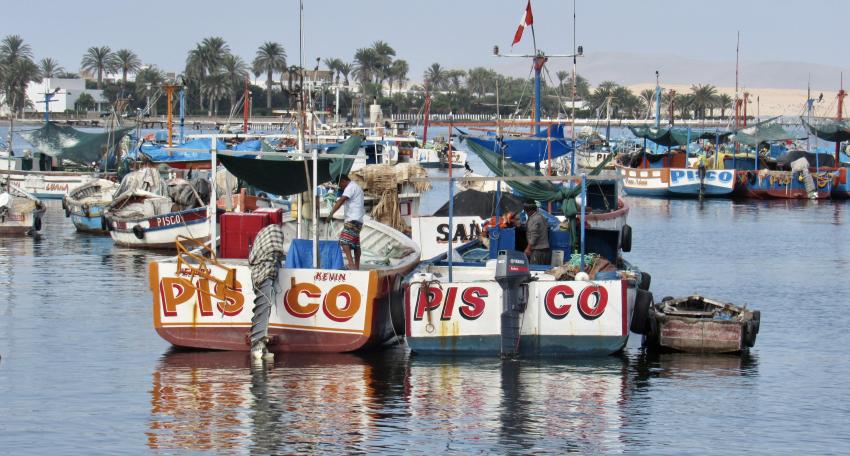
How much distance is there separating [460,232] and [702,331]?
958cm

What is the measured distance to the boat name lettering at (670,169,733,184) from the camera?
66.5 meters

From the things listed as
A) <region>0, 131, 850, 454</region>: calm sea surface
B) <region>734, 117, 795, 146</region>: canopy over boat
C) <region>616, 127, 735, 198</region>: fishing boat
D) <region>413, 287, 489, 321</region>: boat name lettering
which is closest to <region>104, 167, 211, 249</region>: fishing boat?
<region>0, 131, 850, 454</region>: calm sea surface

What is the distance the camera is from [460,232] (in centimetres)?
2973

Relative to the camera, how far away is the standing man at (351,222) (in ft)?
67.3

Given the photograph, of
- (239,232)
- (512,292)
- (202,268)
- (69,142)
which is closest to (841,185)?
(69,142)

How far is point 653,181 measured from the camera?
69.1 meters

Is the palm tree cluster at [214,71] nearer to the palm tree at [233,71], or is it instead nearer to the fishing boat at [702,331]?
the palm tree at [233,71]

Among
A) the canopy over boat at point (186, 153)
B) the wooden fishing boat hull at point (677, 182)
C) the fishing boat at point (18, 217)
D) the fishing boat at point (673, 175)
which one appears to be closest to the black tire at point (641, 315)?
the fishing boat at point (18, 217)

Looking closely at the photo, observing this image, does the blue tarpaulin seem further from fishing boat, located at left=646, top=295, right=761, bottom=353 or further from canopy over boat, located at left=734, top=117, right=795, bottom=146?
canopy over boat, located at left=734, top=117, right=795, bottom=146

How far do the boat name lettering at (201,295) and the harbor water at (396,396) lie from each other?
0.81m

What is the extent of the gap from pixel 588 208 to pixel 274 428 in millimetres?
18771

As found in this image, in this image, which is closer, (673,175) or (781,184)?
(781,184)

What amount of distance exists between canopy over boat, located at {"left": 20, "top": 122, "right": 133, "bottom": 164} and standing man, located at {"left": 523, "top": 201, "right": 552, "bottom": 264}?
33.5 m

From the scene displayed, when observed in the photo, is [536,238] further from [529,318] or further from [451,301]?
[451,301]
